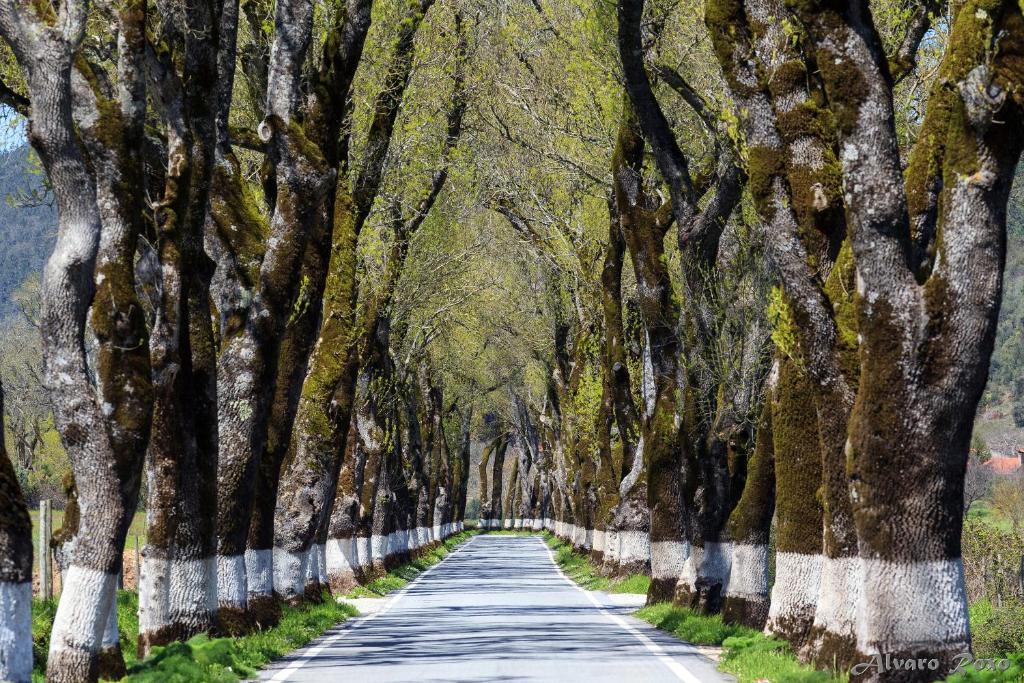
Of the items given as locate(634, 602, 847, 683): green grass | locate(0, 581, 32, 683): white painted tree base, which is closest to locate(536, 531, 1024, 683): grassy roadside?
locate(634, 602, 847, 683): green grass

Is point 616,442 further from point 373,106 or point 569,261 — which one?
point 373,106

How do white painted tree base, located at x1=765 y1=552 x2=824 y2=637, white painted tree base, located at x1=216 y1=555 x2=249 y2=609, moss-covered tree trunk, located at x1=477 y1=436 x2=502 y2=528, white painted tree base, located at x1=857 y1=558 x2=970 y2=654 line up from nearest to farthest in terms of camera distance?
white painted tree base, located at x1=857 y1=558 x2=970 y2=654
white painted tree base, located at x1=765 y1=552 x2=824 y2=637
white painted tree base, located at x1=216 y1=555 x2=249 y2=609
moss-covered tree trunk, located at x1=477 y1=436 x2=502 y2=528

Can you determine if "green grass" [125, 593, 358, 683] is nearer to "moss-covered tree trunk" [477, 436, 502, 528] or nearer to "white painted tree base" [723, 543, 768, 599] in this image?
"white painted tree base" [723, 543, 768, 599]

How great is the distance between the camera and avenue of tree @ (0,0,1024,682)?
482 inches

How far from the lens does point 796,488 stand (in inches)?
720

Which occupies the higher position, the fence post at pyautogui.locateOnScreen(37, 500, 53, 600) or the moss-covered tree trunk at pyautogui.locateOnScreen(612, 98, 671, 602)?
the moss-covered tree trunk at pyautogui.locateOnScreen(612, 98, 671, 602)

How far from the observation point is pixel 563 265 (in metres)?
39.8

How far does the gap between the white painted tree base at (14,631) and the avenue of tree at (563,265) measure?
0.8 inches

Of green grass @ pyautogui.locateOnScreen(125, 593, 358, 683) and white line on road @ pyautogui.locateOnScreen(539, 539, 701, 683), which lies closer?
green grass @ pyautogui.locateOnScreen(125, 593, 358, 683)

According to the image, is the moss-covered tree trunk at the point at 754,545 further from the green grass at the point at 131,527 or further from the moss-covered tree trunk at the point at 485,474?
the moss-covered tree trunk at the point at 485,474

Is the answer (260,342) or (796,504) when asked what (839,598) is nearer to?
(796,504)

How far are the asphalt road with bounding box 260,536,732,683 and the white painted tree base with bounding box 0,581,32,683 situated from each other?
5.08 m

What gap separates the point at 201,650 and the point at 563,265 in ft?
79.6

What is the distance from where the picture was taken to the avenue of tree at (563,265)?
12.2 m
